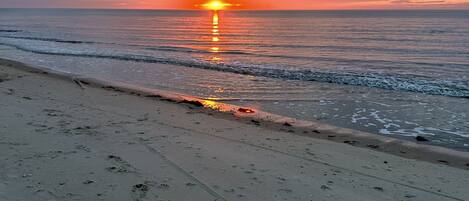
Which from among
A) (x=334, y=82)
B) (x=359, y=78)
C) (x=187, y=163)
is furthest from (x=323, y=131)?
(x=359, y=78)

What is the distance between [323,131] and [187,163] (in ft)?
11.1

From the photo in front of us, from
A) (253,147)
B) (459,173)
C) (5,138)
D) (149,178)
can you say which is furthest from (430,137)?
(5,138)

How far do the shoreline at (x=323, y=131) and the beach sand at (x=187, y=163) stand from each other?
0.58 feet

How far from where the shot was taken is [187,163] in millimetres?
5637

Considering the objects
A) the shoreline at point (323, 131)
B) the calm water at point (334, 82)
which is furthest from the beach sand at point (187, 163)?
the calm water at point (334, 82)

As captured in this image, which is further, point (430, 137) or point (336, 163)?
point (430, 137)

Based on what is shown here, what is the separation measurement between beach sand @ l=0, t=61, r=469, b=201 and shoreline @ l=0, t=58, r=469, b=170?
0.58ft

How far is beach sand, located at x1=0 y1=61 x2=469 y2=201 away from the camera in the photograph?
4711 millimetres

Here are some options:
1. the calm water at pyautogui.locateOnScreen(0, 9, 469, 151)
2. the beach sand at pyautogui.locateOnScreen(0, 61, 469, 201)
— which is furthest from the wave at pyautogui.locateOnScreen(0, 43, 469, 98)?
the beach sand at pyautogui.locateOnScreen(0, 61, 469, 201)

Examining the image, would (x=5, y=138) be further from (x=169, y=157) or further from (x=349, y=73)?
(x=349, y=73)

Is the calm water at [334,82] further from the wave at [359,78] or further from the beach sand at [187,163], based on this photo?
the beach sand at [187,163]

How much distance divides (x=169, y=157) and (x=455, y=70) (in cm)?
1560

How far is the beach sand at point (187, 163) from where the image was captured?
4711 millimetres

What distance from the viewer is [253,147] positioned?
6.61 m
